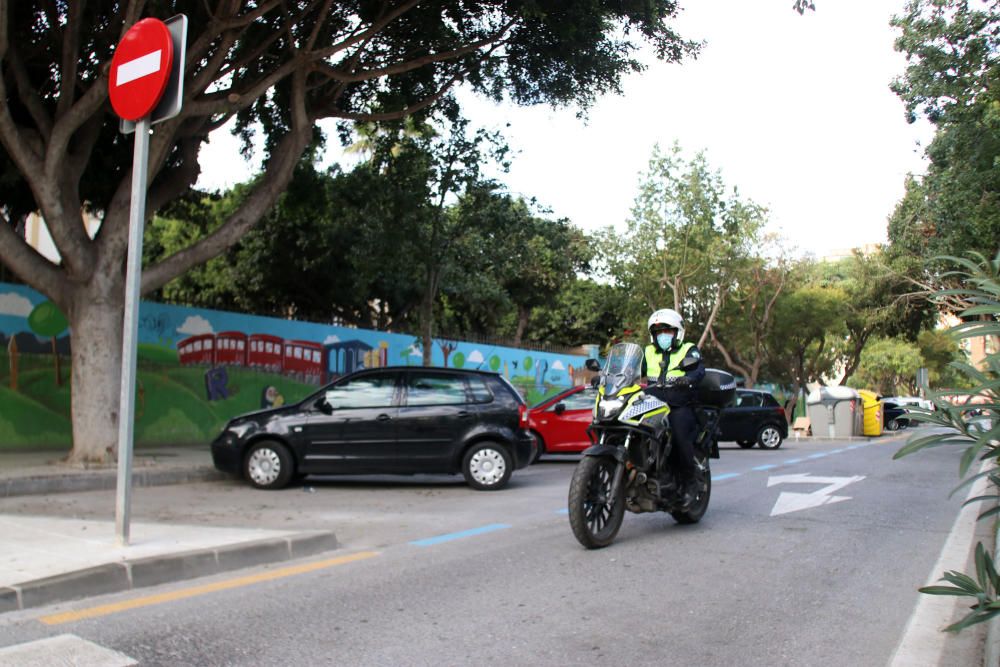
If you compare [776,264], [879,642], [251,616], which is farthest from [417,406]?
[776,264]

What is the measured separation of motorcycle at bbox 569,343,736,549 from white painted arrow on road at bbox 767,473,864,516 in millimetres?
2362

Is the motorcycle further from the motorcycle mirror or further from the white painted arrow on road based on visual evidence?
the white painted arrow on road

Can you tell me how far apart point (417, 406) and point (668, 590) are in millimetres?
5989

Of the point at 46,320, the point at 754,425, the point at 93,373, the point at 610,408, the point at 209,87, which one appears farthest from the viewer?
the point at 754,425

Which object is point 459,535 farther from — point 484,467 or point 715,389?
point 484,467

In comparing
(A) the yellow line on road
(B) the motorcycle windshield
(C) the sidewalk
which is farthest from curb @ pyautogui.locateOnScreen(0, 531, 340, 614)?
(B) the motorcycle windshield

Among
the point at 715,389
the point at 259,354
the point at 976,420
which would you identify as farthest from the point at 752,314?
the point at 976,420

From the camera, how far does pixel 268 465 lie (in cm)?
1066

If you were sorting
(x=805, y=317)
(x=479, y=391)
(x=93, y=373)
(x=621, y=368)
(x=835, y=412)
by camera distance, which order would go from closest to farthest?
1. (x=621, y=368)
2. (x=93, y=373)
3. (x=479, y=391)
4. (x=835, y=412)
5. (x=805, y=317)

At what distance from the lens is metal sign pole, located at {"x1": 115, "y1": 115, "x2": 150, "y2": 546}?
19.0ft

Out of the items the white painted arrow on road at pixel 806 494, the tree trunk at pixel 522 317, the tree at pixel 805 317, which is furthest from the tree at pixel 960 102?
the tree trunk at pixel 522 317

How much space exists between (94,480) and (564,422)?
8310mm

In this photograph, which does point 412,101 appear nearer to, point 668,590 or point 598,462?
point 598,462

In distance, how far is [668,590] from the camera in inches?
212
